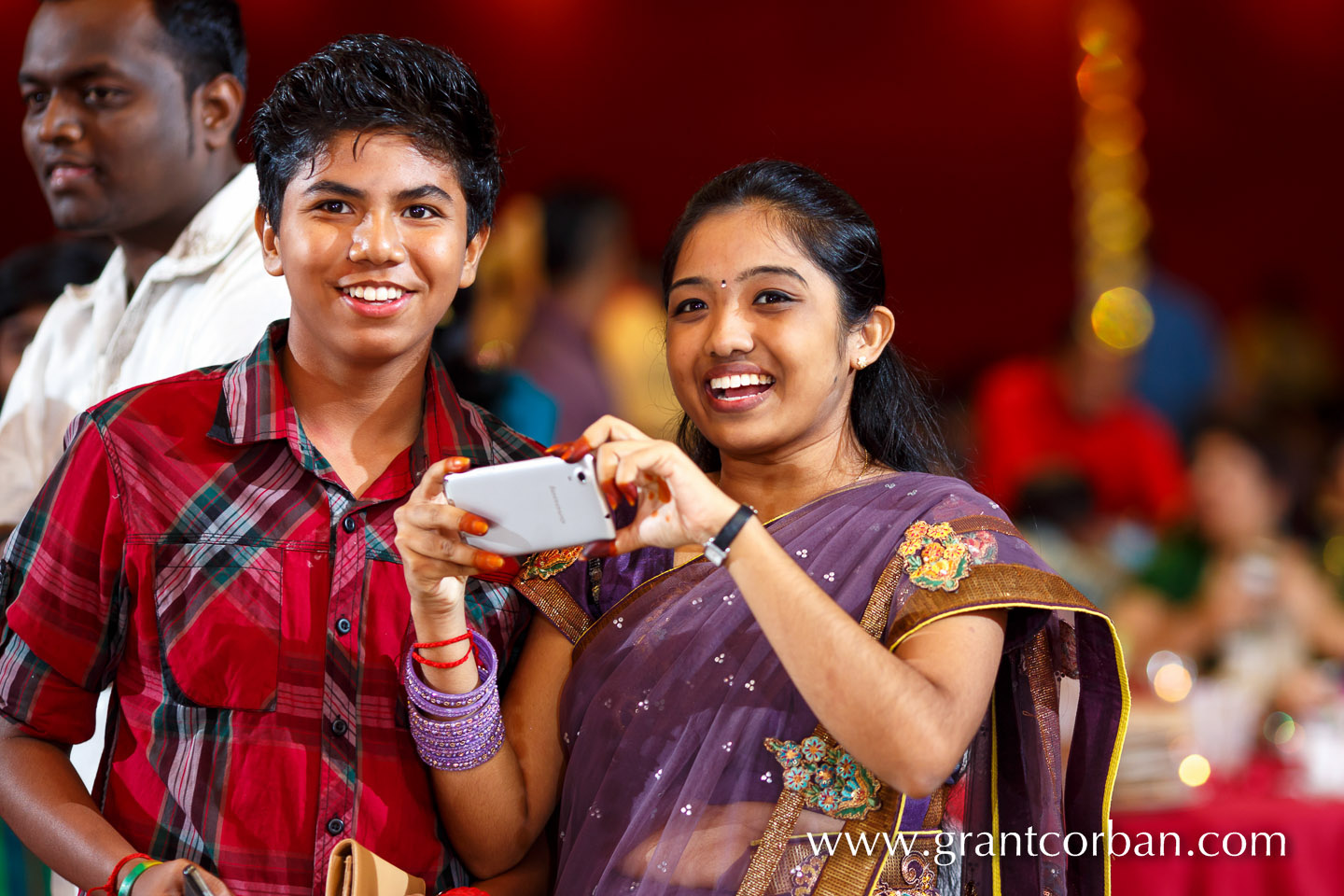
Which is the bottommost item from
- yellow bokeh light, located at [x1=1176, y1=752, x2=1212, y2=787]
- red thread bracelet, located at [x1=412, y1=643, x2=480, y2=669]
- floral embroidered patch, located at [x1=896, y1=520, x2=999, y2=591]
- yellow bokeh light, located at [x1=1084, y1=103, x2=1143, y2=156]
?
red thread bracelet, located at [x1=412, y1=643, x2=480, y2=669]

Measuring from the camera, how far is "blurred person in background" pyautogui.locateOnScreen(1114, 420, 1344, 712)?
354 centimetres

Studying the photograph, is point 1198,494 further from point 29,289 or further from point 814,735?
point 29,289

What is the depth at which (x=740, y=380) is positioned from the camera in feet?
5.59

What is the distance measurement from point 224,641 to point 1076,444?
214 inches

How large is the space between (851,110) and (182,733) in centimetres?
702

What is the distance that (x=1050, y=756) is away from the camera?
5.61 ft

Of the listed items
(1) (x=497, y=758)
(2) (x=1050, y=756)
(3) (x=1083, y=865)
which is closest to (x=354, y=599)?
(1) (x=497, y=758)

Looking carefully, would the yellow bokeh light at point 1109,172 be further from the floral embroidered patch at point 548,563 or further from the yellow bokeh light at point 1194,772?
the floral embroidered patch at point 548,563

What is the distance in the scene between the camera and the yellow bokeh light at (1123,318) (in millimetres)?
7742

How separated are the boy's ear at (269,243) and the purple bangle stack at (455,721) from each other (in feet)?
1.79

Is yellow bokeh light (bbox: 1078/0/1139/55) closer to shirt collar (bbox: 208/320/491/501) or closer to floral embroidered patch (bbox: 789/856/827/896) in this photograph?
shirt collar (bbox: 208/320/491/501)

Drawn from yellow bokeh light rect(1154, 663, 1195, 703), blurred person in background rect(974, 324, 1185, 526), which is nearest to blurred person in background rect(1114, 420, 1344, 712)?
yellow bokeh light rect(1154, 663, 1195, 703)

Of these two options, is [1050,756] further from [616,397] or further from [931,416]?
[616,397]

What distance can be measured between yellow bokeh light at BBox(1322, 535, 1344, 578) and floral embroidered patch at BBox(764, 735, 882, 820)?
347 centimetres
